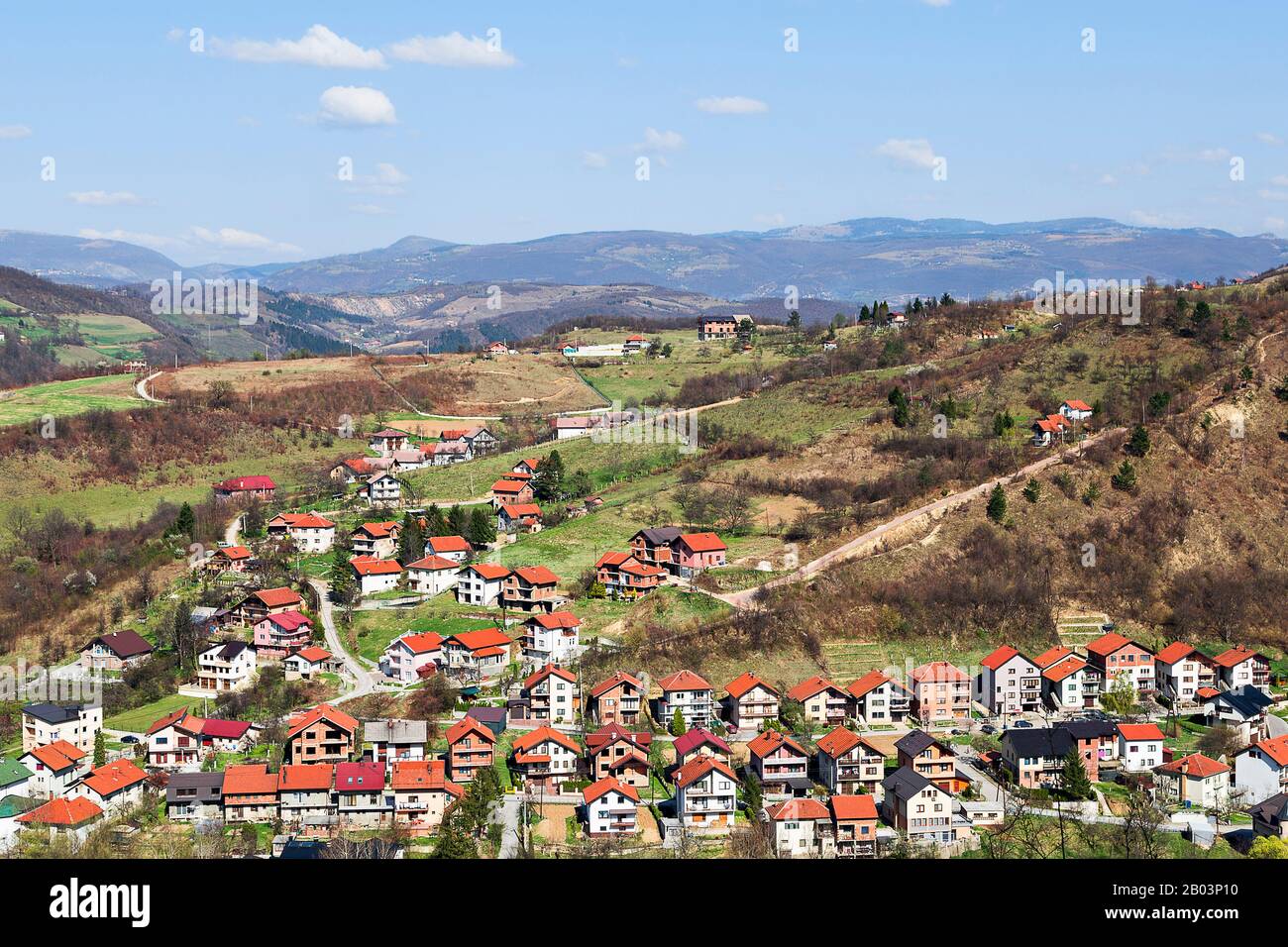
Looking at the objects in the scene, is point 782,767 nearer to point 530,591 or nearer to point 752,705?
point 752,705

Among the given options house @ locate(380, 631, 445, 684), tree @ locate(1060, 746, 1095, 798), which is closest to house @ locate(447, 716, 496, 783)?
house @ locate(380, 631, 445, 684)

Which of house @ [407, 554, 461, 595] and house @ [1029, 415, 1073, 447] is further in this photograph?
house @ [1029, 415, 1073, 447]

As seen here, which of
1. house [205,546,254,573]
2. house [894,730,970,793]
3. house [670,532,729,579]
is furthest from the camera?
house [205,546,254,573]

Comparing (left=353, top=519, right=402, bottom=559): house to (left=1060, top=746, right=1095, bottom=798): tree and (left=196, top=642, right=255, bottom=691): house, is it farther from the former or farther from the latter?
(left=1060, top=746, right=1095, bottom=798): tree

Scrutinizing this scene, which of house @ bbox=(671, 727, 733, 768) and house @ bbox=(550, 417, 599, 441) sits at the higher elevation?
house @ bbox=(550, 417, 599, 441)
